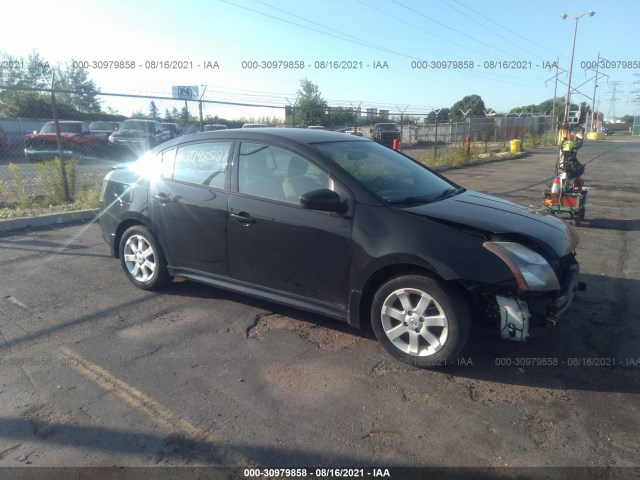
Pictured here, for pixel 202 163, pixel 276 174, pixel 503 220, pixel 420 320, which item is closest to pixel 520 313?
pixel 420 320

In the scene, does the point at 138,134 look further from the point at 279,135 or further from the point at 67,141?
the point at 279,135

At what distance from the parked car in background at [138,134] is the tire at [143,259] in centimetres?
1149

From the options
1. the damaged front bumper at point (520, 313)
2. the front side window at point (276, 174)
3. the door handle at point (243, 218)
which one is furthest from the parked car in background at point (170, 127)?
the damaged front bumper at point (520, 313)

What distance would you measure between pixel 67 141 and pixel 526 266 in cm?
1974

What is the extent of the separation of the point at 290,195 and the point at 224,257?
0.90 metres

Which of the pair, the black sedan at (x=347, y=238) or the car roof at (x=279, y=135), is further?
the car roof at (x=279, y=135)

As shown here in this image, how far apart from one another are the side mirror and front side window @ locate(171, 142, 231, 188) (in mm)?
1109

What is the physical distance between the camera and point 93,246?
6957 millimetres

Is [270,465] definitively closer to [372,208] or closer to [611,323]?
[372,208]

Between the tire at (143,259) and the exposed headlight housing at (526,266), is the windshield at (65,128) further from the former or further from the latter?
the exposed headlight housing at (526,266)

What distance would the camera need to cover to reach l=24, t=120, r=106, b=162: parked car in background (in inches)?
684

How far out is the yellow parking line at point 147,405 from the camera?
2.71m

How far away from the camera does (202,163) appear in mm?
4770

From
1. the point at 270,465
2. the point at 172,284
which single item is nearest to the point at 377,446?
the point at 270,465
